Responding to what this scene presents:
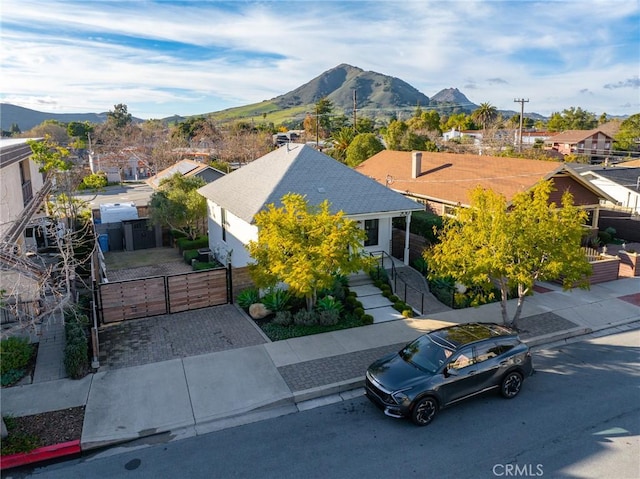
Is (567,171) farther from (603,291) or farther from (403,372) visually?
(403,372)

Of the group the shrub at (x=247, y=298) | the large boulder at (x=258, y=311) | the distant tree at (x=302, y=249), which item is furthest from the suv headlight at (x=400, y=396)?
the shrub at (x=247, y=298)

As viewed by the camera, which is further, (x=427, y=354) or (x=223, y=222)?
(x=223, y=222)

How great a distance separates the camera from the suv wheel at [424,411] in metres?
10.2

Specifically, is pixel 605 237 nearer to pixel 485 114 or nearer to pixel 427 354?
pixel 427 354

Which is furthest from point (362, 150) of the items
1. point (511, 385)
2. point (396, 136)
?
point (511, 385)

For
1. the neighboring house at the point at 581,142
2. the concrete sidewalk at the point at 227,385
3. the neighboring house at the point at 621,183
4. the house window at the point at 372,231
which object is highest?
the neighboring house at the point at 581,142

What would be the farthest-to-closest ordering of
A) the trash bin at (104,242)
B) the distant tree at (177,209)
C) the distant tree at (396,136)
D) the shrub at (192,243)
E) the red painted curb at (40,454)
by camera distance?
the distant tree at (396,136) < the trash bin at (104,242) < the shrub at (192,243) < the distant tree at (177,209) < the red painted curb at (40,454)

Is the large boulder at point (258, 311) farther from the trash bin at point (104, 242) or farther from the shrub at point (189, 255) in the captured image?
the trash bin at point (104, 242)

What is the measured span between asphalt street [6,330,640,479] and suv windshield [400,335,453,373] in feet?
3.83

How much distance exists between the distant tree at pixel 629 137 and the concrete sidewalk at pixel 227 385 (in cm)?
7015

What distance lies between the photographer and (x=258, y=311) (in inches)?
624

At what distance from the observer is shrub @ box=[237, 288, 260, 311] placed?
1655cm

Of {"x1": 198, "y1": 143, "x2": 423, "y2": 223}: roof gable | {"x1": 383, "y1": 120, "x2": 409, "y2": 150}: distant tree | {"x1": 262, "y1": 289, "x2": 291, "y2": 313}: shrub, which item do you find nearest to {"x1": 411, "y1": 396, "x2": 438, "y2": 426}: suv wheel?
{"x1": 262, "y1": 289, "x2": 291, "y2": 313}: shrub

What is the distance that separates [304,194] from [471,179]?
11490mm
